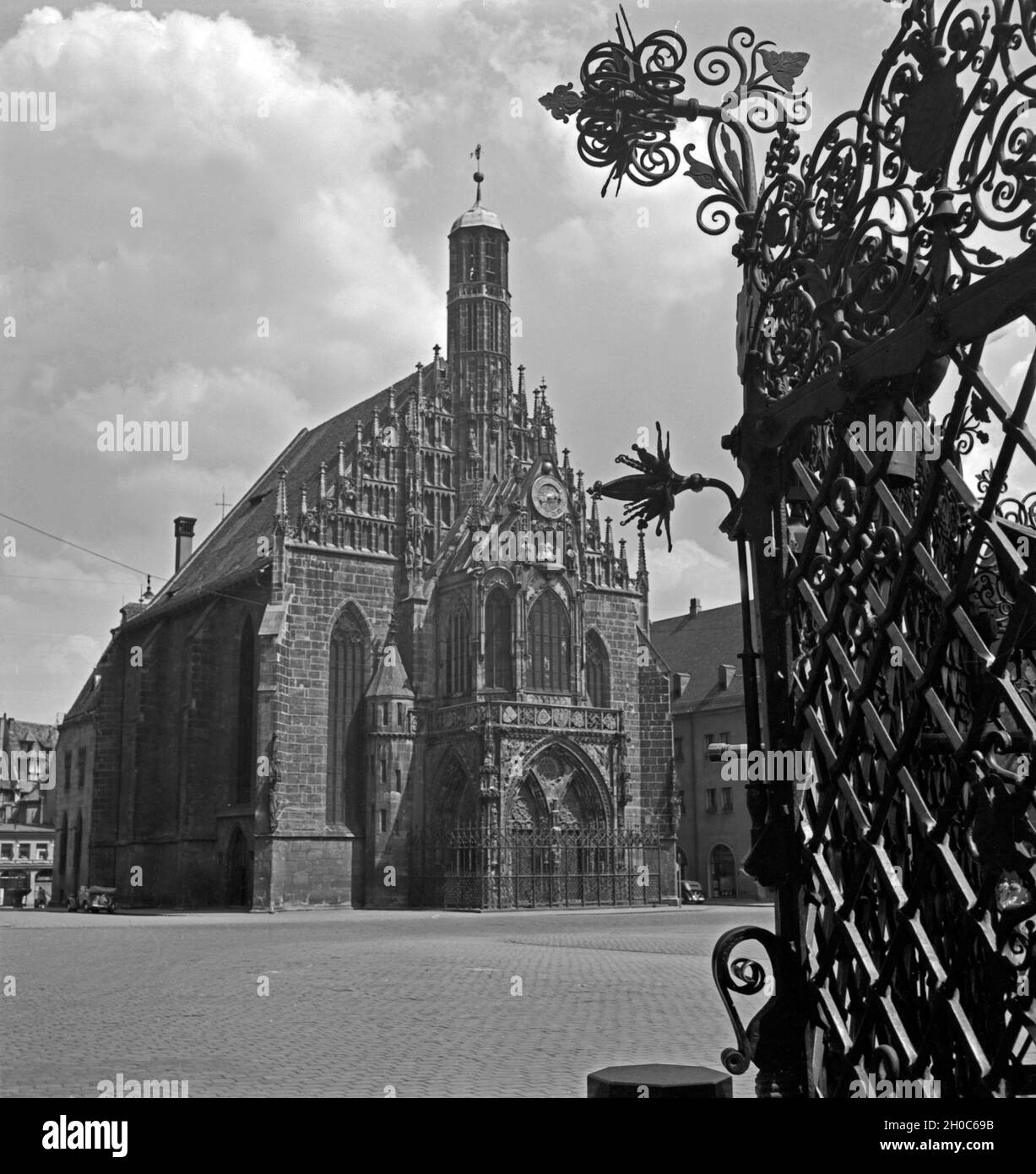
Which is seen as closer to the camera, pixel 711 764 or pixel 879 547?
pixel 879 547

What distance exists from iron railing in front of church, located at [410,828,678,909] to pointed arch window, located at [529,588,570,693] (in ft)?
17.4

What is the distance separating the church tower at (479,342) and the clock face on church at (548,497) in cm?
308

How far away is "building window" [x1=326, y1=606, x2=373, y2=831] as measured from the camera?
149ft

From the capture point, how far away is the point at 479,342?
52.9 m

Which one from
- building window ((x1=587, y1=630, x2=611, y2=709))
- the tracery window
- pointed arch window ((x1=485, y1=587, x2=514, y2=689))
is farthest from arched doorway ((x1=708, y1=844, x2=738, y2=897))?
the tracery window

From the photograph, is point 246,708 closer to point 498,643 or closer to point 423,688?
point 423,688

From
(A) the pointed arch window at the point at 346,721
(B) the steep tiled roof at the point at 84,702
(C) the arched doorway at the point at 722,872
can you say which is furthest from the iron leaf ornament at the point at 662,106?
(B) the steep tiled roof at the point at 84,702

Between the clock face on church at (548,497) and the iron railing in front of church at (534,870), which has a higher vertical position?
the clock face on church at (548,497)

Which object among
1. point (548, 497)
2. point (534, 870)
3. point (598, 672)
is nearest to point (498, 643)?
point (598, 672)

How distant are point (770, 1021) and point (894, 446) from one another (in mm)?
1781

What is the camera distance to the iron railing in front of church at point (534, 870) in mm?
42750

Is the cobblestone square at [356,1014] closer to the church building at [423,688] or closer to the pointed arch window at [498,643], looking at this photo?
the church building at [423,688]

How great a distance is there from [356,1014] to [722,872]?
44.9 metres

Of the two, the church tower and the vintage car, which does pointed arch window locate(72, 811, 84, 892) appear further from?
the church tower
